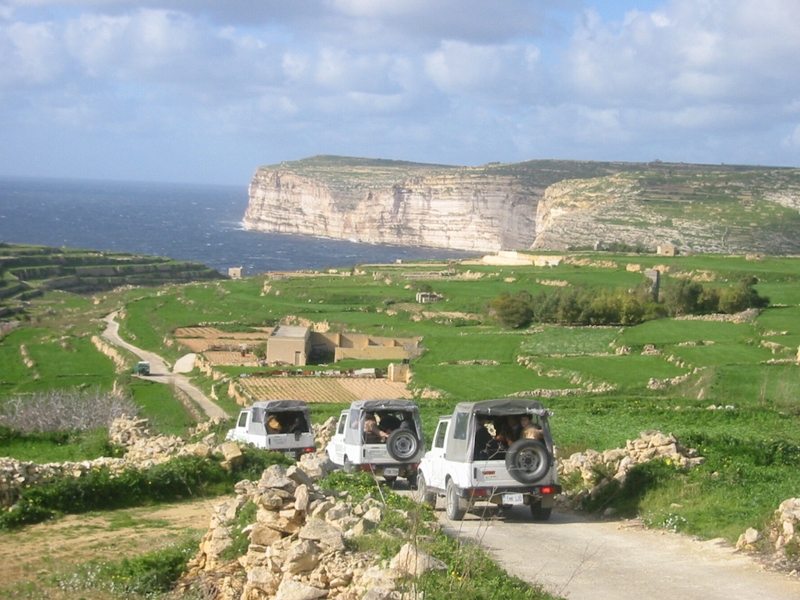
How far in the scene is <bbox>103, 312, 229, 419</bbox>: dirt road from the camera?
44562 mm

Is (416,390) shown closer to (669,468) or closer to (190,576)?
(669,468)

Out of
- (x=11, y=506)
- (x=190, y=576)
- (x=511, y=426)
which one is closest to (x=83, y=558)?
(x=190, y=576)

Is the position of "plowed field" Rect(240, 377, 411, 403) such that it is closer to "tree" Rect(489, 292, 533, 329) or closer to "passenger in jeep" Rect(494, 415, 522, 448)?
"tree" Rect(489, 292, 533, 329)

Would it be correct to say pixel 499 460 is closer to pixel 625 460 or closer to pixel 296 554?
pixel 625 460

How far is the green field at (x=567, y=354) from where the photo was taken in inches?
653

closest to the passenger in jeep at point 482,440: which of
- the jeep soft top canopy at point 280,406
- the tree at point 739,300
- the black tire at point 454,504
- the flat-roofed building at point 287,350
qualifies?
the black tire at point 454,504

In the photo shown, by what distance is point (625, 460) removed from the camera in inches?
644

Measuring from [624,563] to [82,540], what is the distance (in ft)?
22.6

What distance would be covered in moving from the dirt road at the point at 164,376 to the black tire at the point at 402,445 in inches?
789

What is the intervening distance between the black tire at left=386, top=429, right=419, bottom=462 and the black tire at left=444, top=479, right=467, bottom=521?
3.86 meters

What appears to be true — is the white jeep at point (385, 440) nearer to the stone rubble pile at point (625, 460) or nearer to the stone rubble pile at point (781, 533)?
the stone rubble pile at point (625, 460)

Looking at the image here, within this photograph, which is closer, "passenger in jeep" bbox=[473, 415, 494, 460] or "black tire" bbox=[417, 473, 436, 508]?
"passenger in jeep" bbox=[473, 415, 494, 460]

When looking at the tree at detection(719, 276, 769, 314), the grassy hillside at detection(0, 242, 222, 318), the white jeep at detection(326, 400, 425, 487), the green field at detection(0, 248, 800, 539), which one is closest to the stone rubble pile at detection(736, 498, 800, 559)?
the green field at detection(0, 248, 800, 539)

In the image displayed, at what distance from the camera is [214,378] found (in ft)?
169
